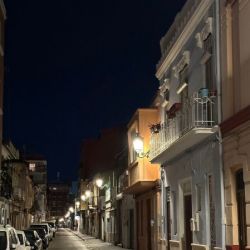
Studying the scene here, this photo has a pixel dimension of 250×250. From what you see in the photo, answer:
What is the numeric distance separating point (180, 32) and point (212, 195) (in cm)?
605

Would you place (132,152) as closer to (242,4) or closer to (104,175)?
(242,4)

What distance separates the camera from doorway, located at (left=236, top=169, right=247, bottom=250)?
14.8m

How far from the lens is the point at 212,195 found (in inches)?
674

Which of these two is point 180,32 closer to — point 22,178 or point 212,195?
point 212,195

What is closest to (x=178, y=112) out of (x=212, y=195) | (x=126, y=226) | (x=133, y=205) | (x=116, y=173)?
(x=212, y=195)

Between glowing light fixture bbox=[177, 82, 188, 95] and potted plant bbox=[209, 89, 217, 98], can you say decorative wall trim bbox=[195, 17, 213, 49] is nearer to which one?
potted plant bbox=[209, 89, 217, 98]

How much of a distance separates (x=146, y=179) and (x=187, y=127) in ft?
31.7

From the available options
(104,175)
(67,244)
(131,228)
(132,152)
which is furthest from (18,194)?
(132,152)

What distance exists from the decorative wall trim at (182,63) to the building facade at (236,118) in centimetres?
384

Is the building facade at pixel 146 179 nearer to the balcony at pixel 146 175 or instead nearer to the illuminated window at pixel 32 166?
the balcony at pixel 146 175

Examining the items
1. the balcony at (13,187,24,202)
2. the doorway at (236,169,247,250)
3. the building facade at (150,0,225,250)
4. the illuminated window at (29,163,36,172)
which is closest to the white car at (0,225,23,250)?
the building facade at (150,0,225,250)

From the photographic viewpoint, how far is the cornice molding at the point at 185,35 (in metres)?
17.7

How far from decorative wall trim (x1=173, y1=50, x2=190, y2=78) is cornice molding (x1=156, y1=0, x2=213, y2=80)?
1.46 ft

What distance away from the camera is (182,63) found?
20859 millimetres
